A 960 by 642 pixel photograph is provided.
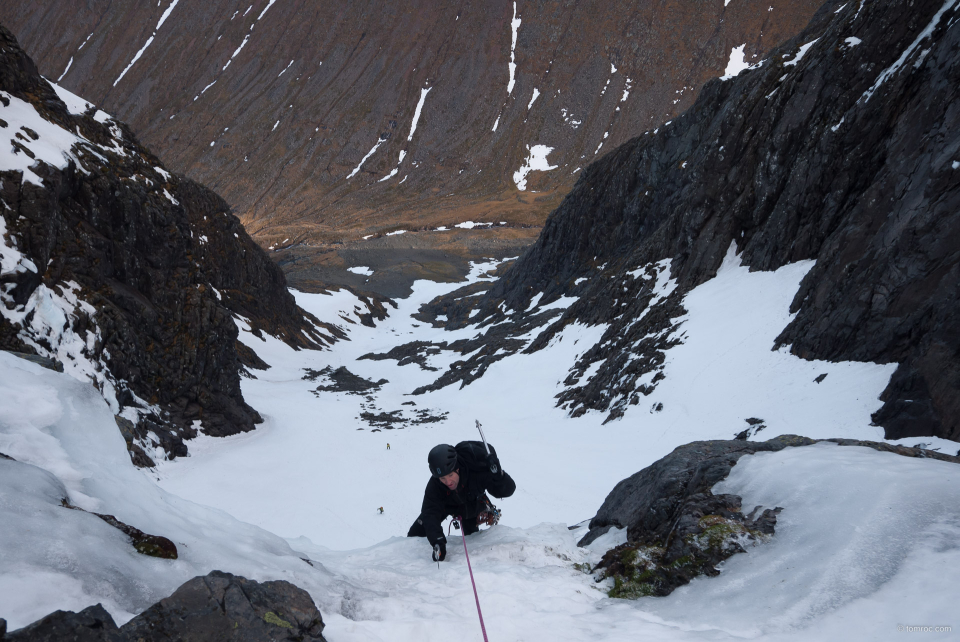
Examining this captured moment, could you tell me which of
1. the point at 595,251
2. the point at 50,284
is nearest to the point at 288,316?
the point at 595,251

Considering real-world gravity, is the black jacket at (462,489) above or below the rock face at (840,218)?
below

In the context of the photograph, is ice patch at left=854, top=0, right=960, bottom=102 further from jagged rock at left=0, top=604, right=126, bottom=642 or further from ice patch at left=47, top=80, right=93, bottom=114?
ice patch at left=47, top=80, right=93, bottom=114

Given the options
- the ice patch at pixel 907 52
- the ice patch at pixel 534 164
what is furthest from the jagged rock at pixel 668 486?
the ice patch at pixel 534 164

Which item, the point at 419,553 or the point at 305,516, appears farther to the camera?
the point at 305,516

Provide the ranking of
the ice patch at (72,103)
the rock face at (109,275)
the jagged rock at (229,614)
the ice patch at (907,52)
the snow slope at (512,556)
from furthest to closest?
the ice patch at (72,103), the ice patch at (907,52), the rock face at (109,275), the snow slope at (512,556), the jagged rock at (229,614)

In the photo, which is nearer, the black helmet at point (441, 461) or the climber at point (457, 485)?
the black helmet at point (441, 461)

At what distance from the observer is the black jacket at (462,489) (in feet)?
19.3

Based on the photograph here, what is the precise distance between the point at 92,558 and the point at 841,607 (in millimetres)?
4916

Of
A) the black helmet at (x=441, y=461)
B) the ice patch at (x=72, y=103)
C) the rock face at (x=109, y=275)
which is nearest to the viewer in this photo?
the black helmet at (x=441, y=461)

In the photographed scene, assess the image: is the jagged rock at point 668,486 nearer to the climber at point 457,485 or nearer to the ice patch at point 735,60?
the climber at point 457,485

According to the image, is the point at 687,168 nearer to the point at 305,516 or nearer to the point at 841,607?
the point at 305,516

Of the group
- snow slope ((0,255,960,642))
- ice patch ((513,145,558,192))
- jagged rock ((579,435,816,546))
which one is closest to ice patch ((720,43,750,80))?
ice patch ((513,145,558,192))

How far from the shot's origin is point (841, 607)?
10.8ft

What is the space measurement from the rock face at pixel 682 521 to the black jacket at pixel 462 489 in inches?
59.2
